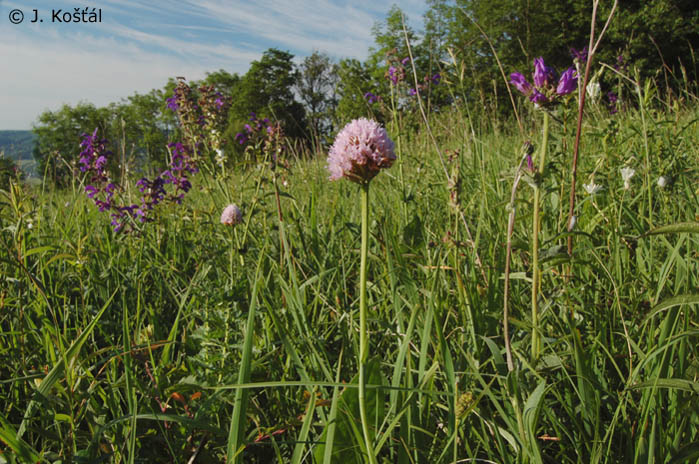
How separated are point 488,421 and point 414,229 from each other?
106cm

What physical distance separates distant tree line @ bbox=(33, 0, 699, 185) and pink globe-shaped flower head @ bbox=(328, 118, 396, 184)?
2.37 ft

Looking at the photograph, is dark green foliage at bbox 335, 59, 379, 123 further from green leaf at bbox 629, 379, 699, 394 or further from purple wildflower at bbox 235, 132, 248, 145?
green leaf at bbox 629, 379, 699, 394

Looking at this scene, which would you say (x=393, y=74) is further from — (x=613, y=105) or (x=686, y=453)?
(x=613, y=105)

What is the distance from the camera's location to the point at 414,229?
1.90 metres

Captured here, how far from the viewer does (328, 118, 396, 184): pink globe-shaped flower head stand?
2.75ft

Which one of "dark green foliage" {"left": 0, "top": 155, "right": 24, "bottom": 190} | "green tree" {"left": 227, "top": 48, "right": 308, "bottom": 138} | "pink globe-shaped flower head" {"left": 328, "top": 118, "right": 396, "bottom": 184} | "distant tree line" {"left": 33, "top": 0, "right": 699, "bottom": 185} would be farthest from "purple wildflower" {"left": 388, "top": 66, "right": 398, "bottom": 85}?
"green tree" {"left": 227, "top": 48, "right": 308, "bottom": 138}

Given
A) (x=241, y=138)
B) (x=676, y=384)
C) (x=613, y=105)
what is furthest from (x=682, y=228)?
(x=613, y=105)

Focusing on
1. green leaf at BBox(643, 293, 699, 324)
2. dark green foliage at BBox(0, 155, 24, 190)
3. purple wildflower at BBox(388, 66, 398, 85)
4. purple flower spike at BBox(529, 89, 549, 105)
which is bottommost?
green leaf at BBox(643, 293, 699, 324)

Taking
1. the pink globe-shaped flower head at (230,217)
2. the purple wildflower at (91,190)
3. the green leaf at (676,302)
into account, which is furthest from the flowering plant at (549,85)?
the purple wildflower at (91,190)

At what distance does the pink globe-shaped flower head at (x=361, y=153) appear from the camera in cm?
84

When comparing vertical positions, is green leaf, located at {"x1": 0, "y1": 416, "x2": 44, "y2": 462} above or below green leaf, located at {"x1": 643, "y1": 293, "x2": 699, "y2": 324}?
below

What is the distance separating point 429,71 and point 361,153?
2917mm

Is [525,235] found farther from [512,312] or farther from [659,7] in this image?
[659,7]

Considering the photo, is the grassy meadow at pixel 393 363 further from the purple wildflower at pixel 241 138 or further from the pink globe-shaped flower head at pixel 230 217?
the purple wildflower at pixel 241 138
